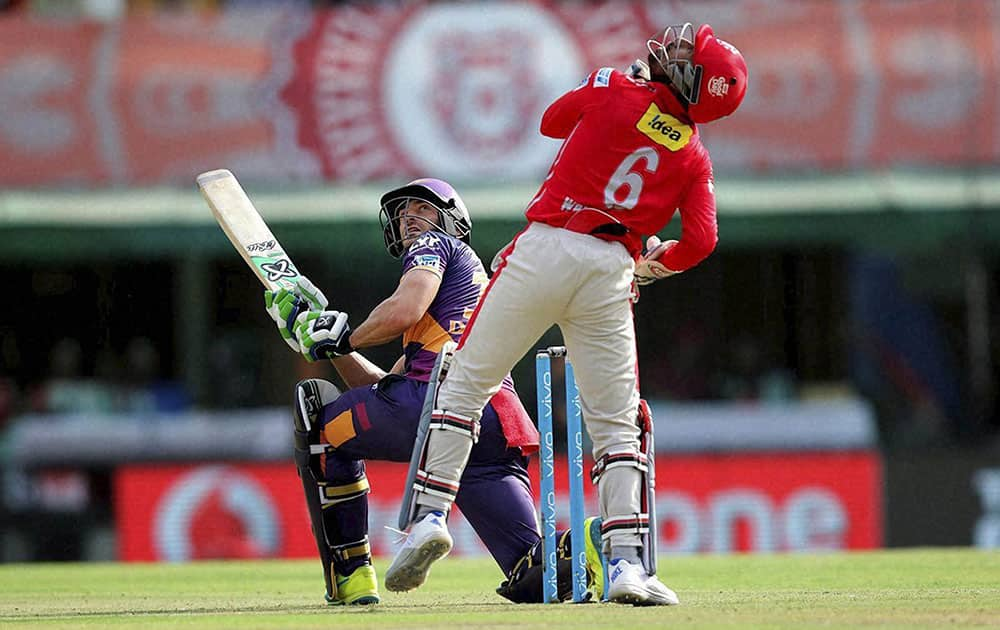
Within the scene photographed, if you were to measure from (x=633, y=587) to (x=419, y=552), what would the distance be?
698 millimetres

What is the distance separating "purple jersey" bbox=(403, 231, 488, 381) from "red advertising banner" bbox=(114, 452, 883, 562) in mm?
6048

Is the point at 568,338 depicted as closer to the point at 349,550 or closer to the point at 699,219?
the point at 699,219

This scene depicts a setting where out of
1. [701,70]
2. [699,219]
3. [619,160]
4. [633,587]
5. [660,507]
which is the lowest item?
[660,507]

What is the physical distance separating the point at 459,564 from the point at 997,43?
7212 millimetres

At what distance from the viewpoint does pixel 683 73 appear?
19.9 feet

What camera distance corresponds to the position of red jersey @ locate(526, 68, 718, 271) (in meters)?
6.11

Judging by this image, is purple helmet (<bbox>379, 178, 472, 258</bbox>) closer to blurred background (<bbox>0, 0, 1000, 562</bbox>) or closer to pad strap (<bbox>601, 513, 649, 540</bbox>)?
pad strap (<bbox>601, 513, 649, 540</bbox>)

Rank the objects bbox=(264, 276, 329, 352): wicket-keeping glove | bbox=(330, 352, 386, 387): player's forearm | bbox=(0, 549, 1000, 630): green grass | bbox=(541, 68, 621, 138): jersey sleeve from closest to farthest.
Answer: bbox=(0, 549, 1000, 630): green grass, bbox=(541, 68, 621, 138): jersey sleeve, bbox=(264, 276, 329, 352): wicket-keeping glove, bbox=(330, 352, 386, 387): player's forearm

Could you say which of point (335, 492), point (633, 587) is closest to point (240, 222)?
point (335, 492)

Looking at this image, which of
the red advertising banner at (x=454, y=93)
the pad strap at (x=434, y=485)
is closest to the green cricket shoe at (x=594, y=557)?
the pad strap at (x=434, y=485)

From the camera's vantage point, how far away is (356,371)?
720cm

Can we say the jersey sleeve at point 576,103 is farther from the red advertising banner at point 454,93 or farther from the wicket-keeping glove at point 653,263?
the red advertising banner at point 454,93

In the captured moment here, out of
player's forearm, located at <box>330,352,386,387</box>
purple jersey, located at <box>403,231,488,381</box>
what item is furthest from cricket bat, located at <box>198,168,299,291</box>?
purple jersey, located at <box>403,231,488,381</box>

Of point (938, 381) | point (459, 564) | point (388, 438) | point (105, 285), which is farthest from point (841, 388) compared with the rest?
point (388, 438)
